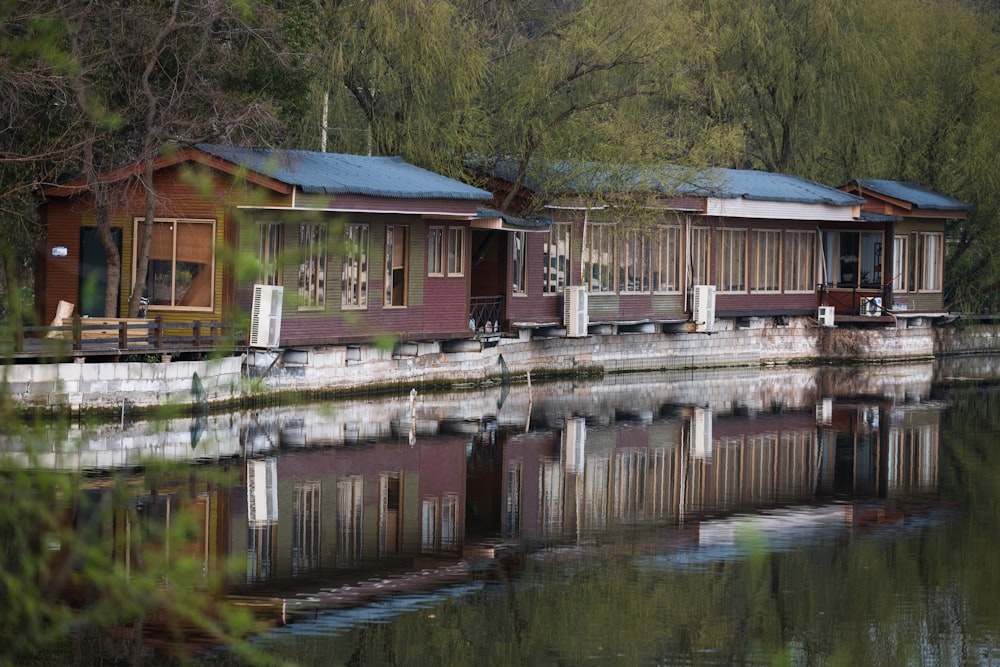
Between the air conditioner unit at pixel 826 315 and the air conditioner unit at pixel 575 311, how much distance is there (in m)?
10.6

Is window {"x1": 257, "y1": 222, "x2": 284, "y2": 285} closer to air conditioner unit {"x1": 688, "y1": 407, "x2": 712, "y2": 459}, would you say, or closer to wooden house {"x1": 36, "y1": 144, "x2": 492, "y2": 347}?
wooden house {"x1": 36, "y1": 144, "x2": 492, "y2": 347}

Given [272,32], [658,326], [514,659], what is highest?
[272,32]

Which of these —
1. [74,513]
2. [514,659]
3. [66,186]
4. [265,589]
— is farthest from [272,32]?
[514,659]

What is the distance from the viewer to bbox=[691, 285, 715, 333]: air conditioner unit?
42.0 metres

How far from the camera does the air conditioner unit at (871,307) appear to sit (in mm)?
46281

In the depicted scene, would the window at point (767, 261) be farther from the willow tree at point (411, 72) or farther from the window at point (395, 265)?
the window at point (395, 265)

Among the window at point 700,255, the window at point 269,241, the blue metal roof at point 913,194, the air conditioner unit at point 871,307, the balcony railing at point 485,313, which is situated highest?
the blue metal roof at point 913,194

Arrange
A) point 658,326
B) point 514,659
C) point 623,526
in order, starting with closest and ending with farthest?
point 514,659 → point 623,526 → point 658,326

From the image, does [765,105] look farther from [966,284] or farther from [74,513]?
[74,513]

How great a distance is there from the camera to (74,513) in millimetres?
19406

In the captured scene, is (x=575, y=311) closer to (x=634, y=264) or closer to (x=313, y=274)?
(x=634, y=264)

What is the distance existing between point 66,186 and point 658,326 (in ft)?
60.0

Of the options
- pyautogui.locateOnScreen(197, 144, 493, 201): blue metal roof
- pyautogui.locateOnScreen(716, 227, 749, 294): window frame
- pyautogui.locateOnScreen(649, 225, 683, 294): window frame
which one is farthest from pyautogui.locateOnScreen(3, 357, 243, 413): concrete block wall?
pyautogui.locateOnScreen(716, 227, 749, 294): window frame

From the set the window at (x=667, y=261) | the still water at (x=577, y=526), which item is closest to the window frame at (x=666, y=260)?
the window at (x=667, y=261)
